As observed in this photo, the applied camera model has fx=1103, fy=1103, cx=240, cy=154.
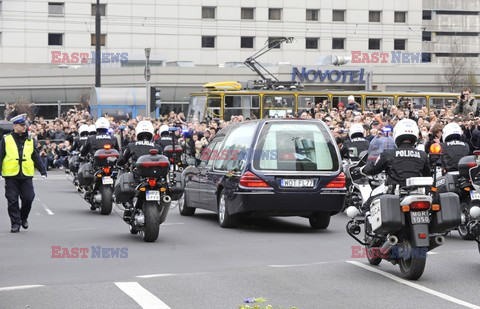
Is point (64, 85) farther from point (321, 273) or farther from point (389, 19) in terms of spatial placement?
point (321, 273)

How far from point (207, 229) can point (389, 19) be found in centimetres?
6490

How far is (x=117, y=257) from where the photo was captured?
1312 centimetres

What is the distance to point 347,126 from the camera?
26078 mm

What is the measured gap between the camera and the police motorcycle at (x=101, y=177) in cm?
1988

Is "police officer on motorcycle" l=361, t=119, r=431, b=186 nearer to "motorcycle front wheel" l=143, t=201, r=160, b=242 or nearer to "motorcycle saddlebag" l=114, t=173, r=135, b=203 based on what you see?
"motorcycle front wheel" l=143, t=201, r=160, b=242

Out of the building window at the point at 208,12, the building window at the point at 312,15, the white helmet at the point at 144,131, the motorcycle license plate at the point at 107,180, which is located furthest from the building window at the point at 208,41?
the white helmet at the point at 144,131

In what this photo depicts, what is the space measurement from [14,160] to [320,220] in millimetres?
4758

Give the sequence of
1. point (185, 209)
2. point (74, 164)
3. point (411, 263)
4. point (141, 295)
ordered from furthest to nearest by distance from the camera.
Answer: point (74, 164), point (185, 209), point (411, 263), point (141, 295)

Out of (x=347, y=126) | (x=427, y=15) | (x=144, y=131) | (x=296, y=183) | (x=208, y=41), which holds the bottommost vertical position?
(x=296, y=183)

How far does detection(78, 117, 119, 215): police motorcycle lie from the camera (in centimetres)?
1988

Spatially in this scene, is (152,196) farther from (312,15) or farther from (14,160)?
(312,15)

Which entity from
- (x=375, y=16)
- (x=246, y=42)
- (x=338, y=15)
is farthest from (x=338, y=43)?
(x=246, y=42)

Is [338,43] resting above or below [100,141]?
above

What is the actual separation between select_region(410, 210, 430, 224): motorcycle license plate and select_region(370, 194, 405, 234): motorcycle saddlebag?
110mm
